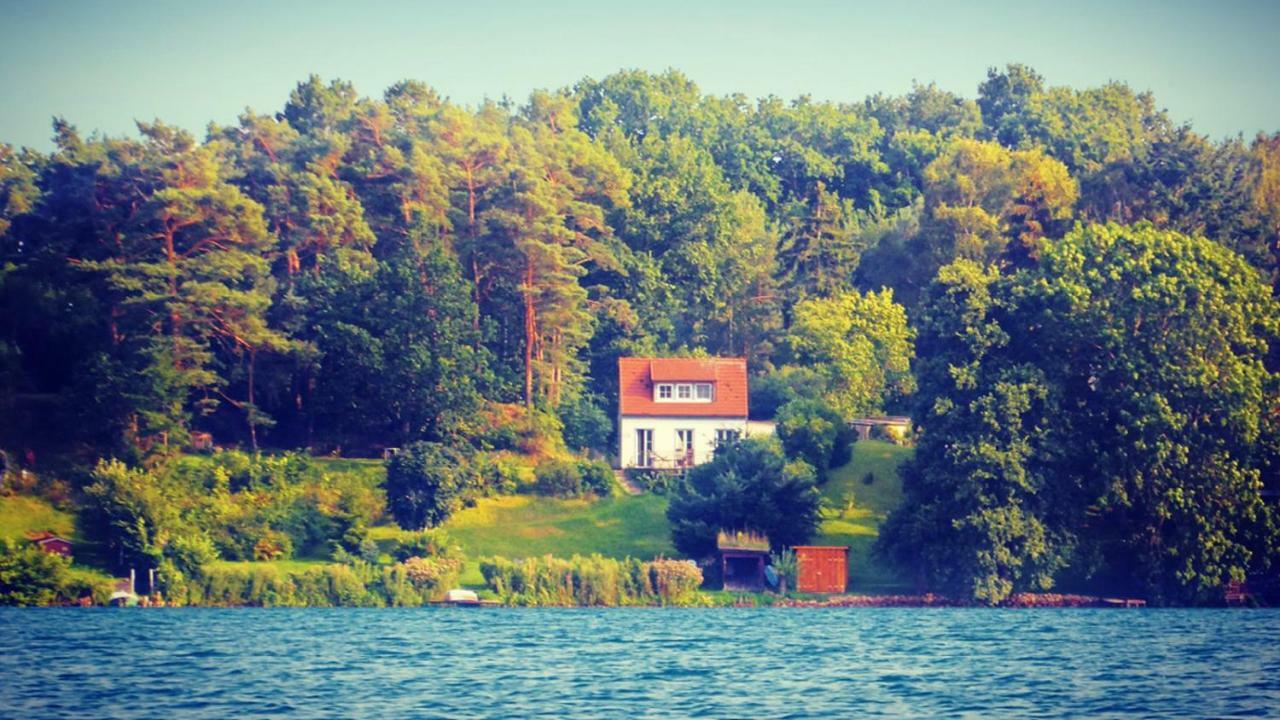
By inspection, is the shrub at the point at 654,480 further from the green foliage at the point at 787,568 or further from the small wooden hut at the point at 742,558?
the green foliage at the point at 787,568

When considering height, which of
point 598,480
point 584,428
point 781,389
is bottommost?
point 598,480

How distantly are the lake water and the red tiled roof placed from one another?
2390cm

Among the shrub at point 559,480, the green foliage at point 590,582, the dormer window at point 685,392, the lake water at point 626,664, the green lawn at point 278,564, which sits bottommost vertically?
the lake water at point 626,664

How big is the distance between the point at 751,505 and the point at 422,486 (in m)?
13.2

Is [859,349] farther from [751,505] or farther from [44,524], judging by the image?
[44,524]

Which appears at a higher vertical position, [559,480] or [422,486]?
[559,480]

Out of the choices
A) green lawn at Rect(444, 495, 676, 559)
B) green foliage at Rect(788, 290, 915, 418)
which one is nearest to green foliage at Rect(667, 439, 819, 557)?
green lawn at Rect(444, 495, 676, 559)

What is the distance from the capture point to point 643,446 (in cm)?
7462

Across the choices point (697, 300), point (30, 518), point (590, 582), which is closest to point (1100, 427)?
point (590, 582)

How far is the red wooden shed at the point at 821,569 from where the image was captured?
5694 cm

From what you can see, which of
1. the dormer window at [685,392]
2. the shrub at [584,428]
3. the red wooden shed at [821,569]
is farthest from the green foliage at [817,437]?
the shrub at [584,428]

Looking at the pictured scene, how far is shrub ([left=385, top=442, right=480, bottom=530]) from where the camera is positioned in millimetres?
61375

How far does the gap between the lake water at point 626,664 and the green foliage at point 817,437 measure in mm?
16145

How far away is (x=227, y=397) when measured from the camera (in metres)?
72.1
